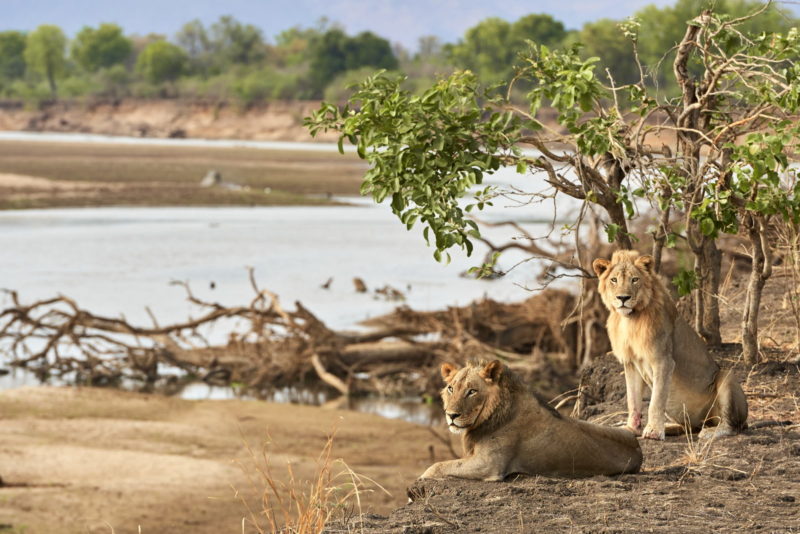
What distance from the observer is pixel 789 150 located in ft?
28.9

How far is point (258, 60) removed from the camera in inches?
5438

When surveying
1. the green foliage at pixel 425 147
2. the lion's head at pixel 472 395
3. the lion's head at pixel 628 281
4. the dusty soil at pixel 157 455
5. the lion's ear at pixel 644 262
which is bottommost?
the dusty soil at pixel 157 455

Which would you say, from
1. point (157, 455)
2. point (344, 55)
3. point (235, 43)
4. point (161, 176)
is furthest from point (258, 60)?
point (157, 455)

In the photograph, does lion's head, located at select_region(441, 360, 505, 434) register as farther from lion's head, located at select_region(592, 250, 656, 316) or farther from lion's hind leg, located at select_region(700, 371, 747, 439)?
lion's hind leg, located at select_region(700, 371, 747, 439)

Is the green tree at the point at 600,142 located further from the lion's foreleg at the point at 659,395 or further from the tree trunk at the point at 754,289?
the lion's foreleg at the point at 659,395

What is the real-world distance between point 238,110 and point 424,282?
242 ft

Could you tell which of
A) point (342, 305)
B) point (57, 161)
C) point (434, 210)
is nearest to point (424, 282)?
point (342, 305)

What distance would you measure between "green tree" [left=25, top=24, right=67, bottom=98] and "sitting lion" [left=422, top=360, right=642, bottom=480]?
407 ft

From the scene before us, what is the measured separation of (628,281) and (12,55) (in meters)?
153

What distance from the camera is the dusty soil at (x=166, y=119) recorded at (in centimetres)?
8988

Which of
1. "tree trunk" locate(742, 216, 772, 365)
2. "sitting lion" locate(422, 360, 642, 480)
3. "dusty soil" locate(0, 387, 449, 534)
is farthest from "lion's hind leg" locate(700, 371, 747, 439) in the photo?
"dusty soil" locate(0, 387, 449, 534)

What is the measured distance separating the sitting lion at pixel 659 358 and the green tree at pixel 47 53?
406ft

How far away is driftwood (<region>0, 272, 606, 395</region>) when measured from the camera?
629 inches

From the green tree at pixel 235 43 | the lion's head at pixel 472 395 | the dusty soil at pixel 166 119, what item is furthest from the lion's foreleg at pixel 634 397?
the green tree at pixel 235 43
